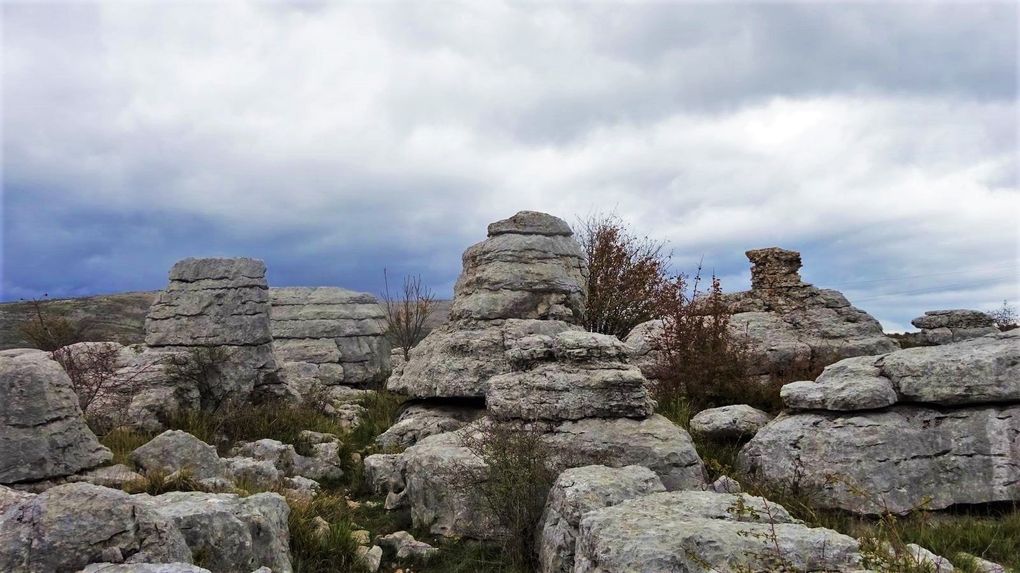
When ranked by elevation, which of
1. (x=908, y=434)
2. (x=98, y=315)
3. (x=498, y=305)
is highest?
(x=98, y=315)

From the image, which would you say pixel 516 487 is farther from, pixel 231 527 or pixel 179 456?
pixel 179 456

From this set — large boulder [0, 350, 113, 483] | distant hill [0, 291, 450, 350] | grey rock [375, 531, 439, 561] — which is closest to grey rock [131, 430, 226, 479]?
large boulder [0, 350, 113, 483]

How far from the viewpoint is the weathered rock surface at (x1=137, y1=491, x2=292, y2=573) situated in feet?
18.8

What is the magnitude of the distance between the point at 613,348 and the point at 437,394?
12.5 ft

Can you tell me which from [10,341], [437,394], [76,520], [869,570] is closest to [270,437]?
[437,394]

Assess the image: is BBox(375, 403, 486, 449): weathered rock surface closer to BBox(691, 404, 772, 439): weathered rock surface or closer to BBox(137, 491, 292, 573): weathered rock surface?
BBox(691, 404, 772, 439): weathered rock surface

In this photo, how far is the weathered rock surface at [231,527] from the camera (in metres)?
5.73

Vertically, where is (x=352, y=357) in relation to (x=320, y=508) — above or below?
above

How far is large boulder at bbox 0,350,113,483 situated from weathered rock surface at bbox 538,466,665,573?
563 cm

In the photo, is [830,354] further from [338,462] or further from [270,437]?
[270,437]

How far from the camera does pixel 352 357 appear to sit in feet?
68.0

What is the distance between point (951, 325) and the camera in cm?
2364

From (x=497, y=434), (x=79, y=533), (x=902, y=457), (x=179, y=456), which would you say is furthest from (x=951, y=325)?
(x=79, y=533)

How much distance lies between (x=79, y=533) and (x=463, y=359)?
7875 mm
